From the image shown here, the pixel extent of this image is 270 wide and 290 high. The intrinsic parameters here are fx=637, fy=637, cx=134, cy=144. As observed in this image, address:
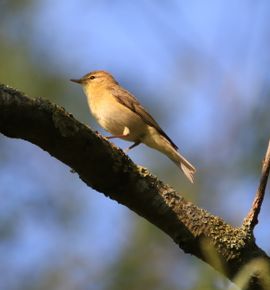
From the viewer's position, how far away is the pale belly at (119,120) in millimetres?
6672

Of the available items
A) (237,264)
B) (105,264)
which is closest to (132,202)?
(237,264)

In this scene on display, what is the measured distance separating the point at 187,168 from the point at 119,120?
997 millimetres

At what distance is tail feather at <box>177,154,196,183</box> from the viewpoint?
19.4ft

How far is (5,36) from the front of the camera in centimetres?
642

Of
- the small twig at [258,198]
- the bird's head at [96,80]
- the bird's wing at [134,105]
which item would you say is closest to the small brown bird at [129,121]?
the bird's wing at [134,105]

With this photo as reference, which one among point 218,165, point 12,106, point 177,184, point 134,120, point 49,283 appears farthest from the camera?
point 134,120

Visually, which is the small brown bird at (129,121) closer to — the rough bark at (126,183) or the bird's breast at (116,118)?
the bird's breast at (116,118)

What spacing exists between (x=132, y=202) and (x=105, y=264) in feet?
2.88

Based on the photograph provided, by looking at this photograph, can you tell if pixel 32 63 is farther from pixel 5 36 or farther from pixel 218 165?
pixel 218 165

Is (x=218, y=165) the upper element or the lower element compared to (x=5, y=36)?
lower

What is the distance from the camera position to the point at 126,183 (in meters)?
2.96

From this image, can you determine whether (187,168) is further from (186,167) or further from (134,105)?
(134,105)

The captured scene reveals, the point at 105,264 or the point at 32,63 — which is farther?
the point at 32,63

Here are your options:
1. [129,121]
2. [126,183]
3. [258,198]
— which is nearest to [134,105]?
[129,121]
